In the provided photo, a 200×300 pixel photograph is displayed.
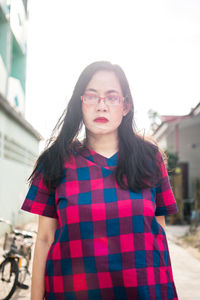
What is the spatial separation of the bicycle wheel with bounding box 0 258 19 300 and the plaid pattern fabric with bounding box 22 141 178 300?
3.57 m

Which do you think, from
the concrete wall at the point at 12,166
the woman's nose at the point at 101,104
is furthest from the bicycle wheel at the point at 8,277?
the concrete wall at the point at 12,166

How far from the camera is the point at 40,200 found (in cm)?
198

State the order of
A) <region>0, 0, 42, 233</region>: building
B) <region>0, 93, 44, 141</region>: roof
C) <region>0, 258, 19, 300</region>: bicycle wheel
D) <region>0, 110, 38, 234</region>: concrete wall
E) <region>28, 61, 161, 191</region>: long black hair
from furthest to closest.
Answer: <region>0, 0, 42, 233</region>: building < <region>0, 110, 38, 234</region>: concrete wall < <region>0, 93, 44, 141</region>: roof < <region>0, 258, 19, 300</region>: bicycle wheel < <region>28, 61, 161, 191</region>: long black hair

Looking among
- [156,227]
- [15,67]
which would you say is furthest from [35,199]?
[15,67]

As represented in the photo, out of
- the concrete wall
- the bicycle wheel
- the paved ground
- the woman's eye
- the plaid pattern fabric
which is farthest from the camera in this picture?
the concrete wall

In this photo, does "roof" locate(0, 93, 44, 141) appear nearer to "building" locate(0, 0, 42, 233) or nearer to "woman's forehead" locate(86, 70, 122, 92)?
"building" locate(0, 0, 42, 233)

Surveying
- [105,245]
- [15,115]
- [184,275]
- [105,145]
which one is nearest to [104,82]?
[105,145]

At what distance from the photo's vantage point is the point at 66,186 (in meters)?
1.88

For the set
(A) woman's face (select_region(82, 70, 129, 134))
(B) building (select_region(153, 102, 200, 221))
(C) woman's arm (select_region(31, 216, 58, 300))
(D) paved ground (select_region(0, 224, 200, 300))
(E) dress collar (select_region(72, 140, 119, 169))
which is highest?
(B) building (select_region(153, 102, 200, 221))

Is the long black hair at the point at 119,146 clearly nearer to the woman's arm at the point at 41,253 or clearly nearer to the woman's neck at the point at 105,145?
the woman's neck at the point at 105,145

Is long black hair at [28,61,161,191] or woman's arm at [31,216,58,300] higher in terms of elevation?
long black hair at [28,61,161,191]

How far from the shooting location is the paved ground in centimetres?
536

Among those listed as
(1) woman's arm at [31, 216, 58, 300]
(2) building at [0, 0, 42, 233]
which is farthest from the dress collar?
(2) building at [0, 0, 42, 233]

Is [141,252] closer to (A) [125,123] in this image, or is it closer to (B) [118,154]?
(B) [118,154]
